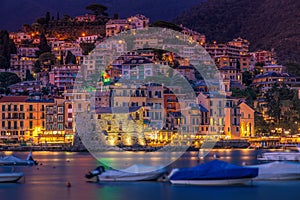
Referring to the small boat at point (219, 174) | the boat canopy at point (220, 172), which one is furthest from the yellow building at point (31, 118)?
the boat canopy at point (220, 172)

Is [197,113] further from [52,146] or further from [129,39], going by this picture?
[129,39]

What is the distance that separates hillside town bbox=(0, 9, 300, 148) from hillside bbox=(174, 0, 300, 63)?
41831 millimetres

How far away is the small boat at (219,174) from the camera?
1454 inches

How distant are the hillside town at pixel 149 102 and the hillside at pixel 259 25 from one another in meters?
41.8

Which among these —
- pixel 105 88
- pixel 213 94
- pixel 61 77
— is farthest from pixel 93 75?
pixel 213 94

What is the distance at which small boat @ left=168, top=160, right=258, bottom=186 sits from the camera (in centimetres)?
3694

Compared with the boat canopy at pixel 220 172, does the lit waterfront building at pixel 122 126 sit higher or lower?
higher

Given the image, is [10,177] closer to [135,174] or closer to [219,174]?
[135,174]

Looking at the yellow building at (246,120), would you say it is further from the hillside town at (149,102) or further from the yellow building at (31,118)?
the yellow building at (31,118)

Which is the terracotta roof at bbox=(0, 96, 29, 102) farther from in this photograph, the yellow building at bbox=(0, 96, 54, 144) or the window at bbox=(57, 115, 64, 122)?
the window at bbox=(57, 115, 64, 122)

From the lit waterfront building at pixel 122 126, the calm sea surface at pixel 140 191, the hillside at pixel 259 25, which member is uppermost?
the hillside at pixel 259 25

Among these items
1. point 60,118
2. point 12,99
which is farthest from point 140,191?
point 12,99

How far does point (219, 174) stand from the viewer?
3719 cm

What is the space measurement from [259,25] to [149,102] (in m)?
99.9
